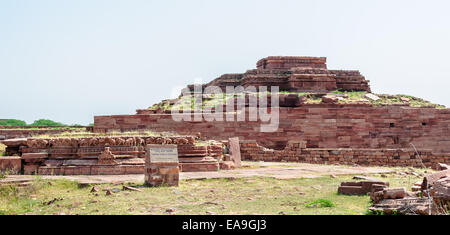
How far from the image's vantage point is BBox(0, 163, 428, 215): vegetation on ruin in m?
5.93

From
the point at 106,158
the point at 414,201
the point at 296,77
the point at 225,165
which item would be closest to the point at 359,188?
the point at 414,201

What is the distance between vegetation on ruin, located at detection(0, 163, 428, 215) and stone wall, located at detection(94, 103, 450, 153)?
8354 millimetres

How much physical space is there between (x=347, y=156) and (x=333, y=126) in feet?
11.3

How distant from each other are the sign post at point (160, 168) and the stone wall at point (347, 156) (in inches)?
272

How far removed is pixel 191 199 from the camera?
6777mm

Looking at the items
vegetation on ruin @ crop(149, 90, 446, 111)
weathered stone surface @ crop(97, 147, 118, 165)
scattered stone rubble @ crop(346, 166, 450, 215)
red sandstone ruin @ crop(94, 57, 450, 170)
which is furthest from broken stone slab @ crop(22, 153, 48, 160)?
vegetation on ruin @ crop(149, 90, 446, 111)

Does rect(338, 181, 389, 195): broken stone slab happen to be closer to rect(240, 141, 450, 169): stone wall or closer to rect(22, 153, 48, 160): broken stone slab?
rect(22, 153, 48, 160): broken stone slab

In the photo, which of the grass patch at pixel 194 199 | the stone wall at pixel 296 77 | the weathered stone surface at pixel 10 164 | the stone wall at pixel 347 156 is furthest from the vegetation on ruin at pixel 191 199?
the stone wall at pixel 296 77

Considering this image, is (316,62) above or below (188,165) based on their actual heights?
above

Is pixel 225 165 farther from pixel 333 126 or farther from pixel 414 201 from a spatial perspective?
pixel 333 126
